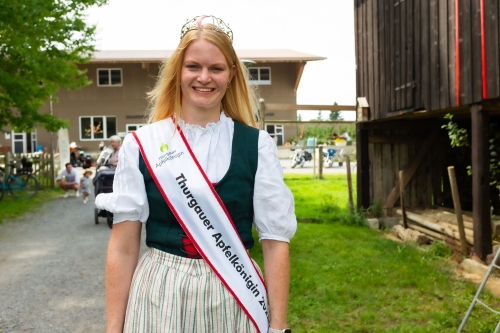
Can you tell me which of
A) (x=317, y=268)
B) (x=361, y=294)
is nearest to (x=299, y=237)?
(x=317, y=268)

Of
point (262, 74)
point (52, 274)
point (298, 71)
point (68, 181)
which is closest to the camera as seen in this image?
point (52, 274)

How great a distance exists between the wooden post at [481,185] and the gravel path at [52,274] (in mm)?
4751

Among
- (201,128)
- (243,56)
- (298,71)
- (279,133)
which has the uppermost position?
(243,56)

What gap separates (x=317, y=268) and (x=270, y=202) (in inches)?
232

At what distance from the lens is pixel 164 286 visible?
6.63 feet

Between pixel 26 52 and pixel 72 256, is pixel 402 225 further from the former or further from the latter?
pixel 26 52

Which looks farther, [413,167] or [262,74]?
[262,74]

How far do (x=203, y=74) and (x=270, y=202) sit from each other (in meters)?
0.49

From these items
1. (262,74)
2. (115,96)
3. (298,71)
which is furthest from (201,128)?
(115,96)

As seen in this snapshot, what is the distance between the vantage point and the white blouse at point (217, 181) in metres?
2.06

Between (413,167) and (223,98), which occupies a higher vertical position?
(223,98)

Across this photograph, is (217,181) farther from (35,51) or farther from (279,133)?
(279,133)

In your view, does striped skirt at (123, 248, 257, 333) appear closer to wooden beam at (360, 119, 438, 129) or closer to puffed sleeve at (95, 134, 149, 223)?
puffed sleeve at (95, 134, 149, 223)

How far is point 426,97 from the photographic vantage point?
9.28 m
